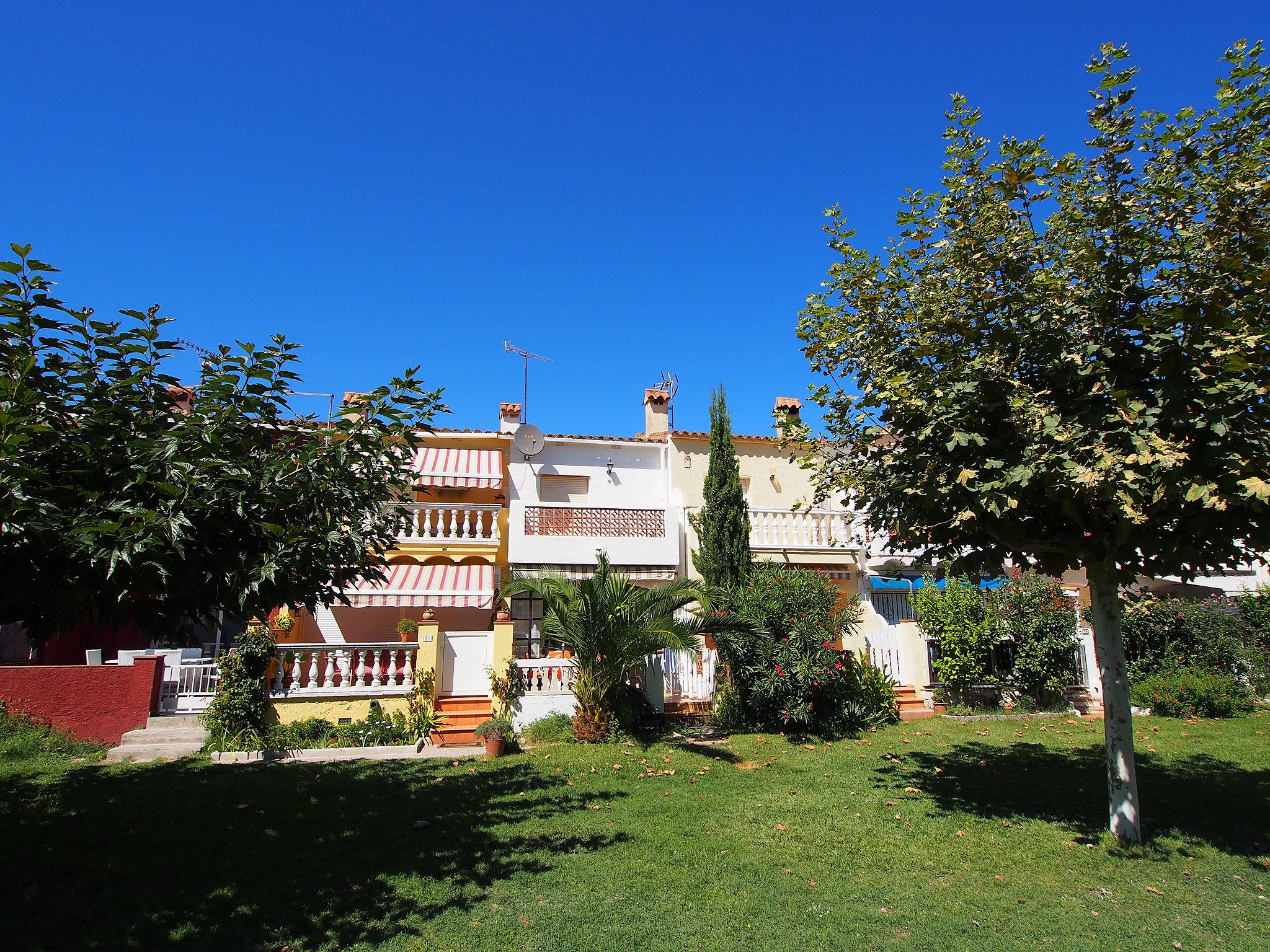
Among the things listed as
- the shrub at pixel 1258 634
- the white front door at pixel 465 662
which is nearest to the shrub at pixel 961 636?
the shrub at pixel 1258 634

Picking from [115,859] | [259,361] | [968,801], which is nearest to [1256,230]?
[968,801]

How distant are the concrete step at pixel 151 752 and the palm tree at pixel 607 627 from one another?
21.1 feet

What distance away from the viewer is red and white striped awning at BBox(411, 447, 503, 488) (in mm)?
21797

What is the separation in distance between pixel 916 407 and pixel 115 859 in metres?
10.2

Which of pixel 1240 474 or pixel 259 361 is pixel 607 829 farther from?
pixel 1240 474

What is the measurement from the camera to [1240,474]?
7055mm

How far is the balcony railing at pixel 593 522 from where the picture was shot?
22234mm

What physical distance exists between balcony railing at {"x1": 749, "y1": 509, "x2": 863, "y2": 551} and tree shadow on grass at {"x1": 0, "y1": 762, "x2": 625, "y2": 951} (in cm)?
1212

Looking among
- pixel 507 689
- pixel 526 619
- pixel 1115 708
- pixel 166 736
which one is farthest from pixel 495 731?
pixel 1115 708

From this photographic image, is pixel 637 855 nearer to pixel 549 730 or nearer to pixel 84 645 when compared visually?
pixel 549 730

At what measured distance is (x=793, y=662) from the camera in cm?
1472

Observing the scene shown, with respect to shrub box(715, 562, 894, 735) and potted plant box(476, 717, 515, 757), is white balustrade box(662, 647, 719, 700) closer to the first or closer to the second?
shrub box(715, 562, 894, 735)

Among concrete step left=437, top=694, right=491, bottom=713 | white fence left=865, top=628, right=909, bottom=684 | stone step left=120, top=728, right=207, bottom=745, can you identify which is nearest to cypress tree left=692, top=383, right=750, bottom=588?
white fence left=865, top=628, right=909, bottom=684

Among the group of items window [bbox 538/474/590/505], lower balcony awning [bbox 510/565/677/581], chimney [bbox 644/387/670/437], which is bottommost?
lower balcony awning [bbox 510/565/677/581]
